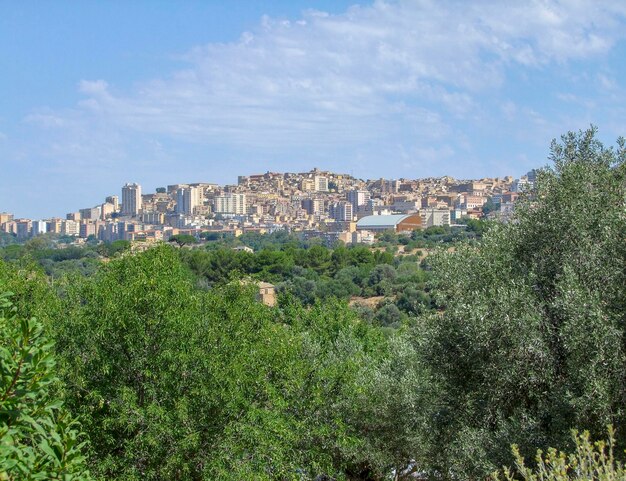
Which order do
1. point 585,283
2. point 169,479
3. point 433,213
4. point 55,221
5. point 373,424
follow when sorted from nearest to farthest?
1. point 585,283
2. point 169,479
3. point 373,424
4. point 433,213
5. point 55,221

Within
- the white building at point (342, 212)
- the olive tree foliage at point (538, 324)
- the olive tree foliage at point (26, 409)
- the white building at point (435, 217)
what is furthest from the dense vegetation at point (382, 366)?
the white building at point (342, 212)

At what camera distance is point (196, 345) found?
10.6 meters

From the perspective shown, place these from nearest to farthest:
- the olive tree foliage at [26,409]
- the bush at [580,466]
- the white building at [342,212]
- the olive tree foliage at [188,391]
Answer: the olive tree foliage at [26,409] → the bush at [580,466] → the olive tree foliage at [188,391] → the white building at [342,212]

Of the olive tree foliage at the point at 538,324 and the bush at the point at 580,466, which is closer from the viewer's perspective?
the bush at the point at 580,466

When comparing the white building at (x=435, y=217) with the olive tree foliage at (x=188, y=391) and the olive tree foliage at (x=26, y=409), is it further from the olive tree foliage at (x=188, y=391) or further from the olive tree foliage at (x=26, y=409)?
the olive tree foliage at (x=26, y=409)

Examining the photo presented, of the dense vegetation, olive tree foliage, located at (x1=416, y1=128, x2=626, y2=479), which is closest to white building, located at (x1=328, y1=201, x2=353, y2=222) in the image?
the dense vegetation

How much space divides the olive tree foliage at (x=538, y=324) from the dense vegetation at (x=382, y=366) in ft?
0.08

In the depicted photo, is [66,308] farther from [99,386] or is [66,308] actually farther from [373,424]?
[373,424]

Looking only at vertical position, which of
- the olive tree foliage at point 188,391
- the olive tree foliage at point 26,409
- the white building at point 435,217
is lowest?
the olive tree foliage at point 188,391

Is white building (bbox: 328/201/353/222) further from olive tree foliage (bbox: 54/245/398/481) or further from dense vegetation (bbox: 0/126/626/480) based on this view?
olive tree foliage (bbox: 54/245/398/481)

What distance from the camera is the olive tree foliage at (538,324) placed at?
7.46 meters

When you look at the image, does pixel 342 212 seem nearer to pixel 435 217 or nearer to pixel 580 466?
pixel 435 217

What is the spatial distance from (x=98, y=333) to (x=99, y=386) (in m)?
0.76

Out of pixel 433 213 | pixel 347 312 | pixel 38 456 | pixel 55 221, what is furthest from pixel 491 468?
pixel 55 221
